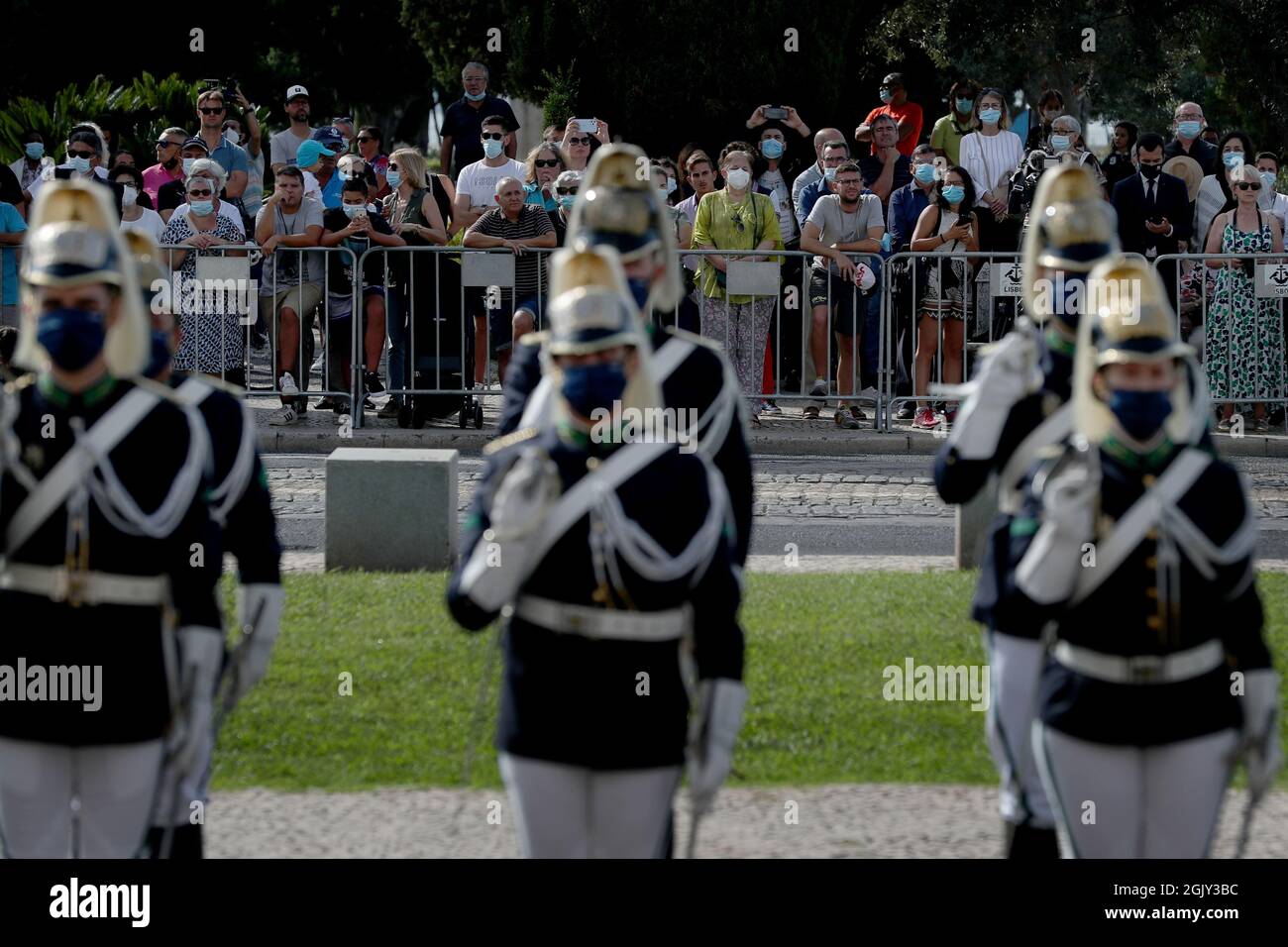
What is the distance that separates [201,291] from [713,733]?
39.1ft

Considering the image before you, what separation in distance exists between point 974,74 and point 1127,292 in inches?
1781

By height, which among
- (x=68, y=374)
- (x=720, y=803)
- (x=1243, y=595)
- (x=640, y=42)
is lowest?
(x=720, y=803)

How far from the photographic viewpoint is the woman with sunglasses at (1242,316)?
1708 cm

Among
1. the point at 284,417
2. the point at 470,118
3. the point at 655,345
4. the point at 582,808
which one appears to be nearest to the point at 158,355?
the point at 655,345

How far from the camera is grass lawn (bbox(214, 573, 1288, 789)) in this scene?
335 inches

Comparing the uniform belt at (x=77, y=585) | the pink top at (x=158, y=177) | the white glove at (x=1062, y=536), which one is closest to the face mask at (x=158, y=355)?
the uniform belt at (x=77, y=585)

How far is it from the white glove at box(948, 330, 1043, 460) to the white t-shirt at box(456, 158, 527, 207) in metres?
11.8

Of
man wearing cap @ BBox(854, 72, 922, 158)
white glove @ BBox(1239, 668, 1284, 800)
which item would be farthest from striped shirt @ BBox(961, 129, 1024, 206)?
white glove @ BBox(1239, 668, 1284, 800)

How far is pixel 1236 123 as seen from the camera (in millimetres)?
44938

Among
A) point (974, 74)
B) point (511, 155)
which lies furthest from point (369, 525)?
point (974, 74)

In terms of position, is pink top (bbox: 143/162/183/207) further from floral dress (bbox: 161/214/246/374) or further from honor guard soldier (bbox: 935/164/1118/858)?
honor guard soldier (bbox: 935/164/1118/858)

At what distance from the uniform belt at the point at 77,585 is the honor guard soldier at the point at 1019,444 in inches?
90.6

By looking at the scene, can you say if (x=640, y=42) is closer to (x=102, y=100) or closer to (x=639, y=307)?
(x=102, y=100)

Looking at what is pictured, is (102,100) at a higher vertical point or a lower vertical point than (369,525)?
higher
